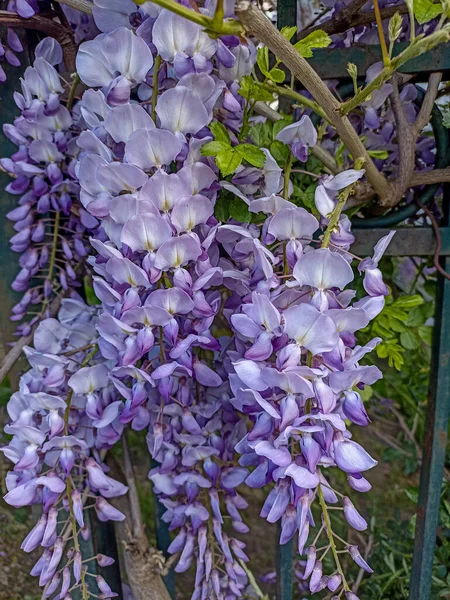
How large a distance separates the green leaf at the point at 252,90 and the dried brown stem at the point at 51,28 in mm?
395

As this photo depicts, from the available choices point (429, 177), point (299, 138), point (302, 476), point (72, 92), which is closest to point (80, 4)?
point (72, 92)

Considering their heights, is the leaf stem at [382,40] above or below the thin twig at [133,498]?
above

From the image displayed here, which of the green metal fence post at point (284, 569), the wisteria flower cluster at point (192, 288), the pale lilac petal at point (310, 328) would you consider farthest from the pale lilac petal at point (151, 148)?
the green metal fence post at point (284, 569)

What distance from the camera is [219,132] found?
68cm

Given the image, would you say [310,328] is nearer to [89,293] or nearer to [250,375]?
[250,375]

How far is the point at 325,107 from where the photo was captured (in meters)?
0.64

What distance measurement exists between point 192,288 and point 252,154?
18cm

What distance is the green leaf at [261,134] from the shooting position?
0.75m

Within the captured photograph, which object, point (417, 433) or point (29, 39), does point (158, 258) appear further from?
point (417, 433)

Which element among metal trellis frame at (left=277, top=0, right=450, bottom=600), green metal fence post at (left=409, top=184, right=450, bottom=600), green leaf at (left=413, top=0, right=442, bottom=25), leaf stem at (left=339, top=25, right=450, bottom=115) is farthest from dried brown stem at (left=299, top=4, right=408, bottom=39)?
green metal fence post at (left=409, top=184, right=450, bottom=600)

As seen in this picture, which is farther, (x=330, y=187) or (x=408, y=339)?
(x=408, y=339)

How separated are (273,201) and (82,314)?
0.43 meters

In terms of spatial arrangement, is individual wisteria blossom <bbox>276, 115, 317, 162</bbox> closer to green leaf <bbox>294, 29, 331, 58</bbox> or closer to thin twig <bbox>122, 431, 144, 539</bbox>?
green leaf <bbox>294, 29, 331, 58</bbox>

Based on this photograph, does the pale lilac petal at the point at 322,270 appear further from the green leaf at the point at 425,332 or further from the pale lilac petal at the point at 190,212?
the green leaf at the point at 425,332
